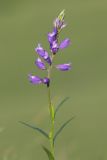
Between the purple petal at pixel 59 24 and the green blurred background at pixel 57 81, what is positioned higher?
the purple petal at pixel 59 24

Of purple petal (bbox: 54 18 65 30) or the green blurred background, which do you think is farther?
the green blurred background

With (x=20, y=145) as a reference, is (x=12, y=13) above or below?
above

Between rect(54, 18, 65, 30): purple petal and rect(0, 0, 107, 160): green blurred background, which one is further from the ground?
rect(54, 18, 65, 30): purple petal

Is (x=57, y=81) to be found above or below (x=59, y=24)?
below

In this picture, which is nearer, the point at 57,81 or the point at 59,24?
the point at 59,24

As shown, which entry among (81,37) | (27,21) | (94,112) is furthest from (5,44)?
(94,112)

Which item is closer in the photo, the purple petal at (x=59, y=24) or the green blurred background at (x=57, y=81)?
the purple petal at (x=59, y=24)

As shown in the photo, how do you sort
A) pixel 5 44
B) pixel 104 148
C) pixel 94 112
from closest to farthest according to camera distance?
pixel 104 148 → pixel 94 112 → pixel 5 44

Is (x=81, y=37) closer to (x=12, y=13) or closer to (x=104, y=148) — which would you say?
(x=12, y=13)
